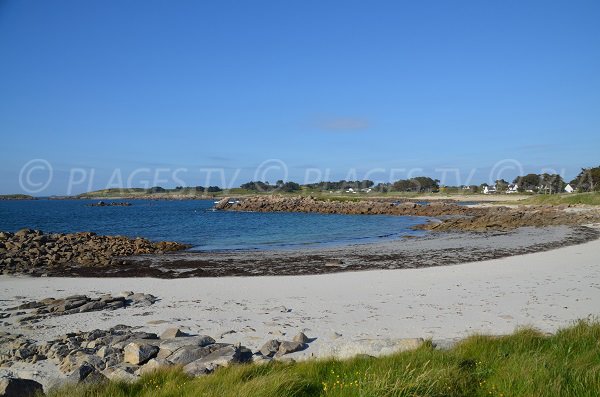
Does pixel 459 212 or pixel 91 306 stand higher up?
pixel 459 212

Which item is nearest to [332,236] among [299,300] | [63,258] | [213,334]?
[63,258]

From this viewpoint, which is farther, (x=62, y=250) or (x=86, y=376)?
(x=62, y=250)

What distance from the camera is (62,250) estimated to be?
2239cm

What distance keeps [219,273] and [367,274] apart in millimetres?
5101

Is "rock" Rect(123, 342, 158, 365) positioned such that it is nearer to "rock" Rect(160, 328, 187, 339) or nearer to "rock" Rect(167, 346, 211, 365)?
"rock" Rect(167, 346, 211, 365)

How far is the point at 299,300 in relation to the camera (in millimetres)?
11406

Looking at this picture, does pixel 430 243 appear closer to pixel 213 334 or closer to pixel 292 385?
pixel 213 334

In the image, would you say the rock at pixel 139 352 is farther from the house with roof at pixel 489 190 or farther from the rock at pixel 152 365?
the house with roof at pixel 489 190

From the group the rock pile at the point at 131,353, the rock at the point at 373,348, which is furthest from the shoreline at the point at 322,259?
the rock at the point at 373,348

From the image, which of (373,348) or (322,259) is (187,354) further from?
(322,259)

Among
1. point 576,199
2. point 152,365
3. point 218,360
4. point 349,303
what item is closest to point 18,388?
point 152,365

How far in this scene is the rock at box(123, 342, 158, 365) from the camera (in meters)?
6.79

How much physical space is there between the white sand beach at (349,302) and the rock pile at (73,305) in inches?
15.9

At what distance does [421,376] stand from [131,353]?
4.38 m
